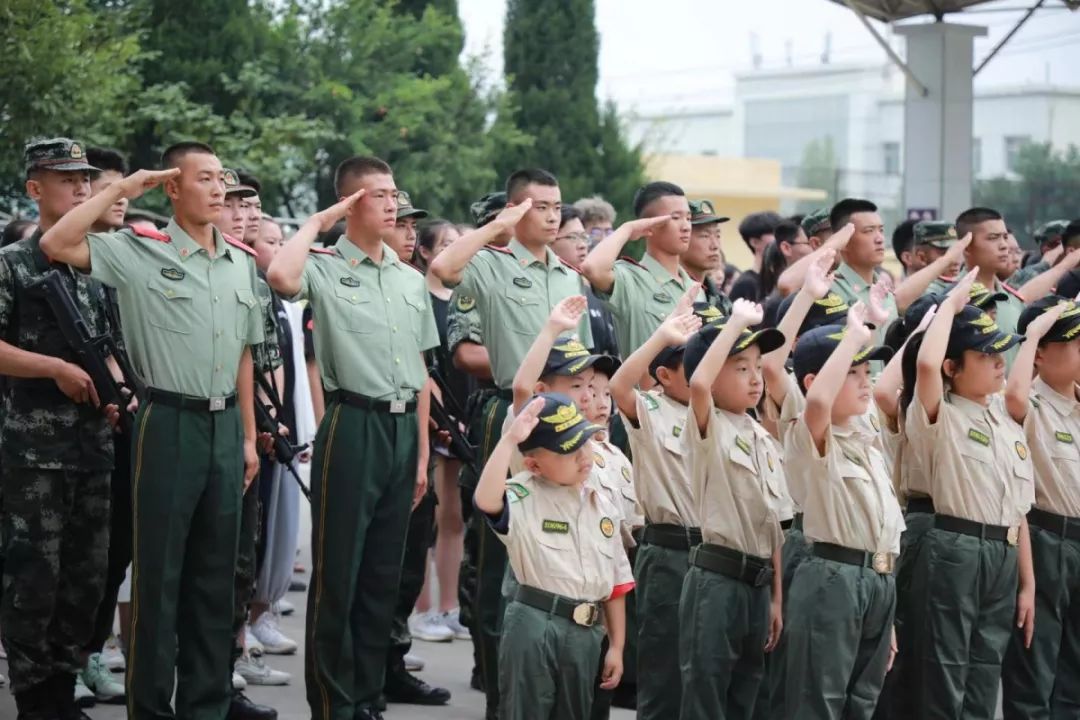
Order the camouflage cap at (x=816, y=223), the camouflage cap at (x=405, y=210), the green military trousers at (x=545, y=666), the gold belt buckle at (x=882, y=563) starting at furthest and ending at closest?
the camouflage cap at (x=816, y=223)
the camouflage cap at (x=405, y=210)
the gold belt buckle at (x=882, y=563)
the green military trousers at (x=545, y=666)

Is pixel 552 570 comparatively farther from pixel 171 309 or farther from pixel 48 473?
pixel 48 473

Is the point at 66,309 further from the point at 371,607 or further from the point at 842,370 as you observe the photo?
the point at 842,370

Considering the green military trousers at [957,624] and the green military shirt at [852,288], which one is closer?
the green military trousers at [957,624]

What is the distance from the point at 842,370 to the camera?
18.0 ft

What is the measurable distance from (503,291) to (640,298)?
670 mm

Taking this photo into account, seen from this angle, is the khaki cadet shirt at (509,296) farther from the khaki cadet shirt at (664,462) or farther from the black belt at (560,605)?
the black belt at (560,605)

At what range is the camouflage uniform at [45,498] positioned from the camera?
6152mm

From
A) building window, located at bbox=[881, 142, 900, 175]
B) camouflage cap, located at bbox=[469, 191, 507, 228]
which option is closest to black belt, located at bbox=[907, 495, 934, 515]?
camouflage cap, located at bbox=[469, 191, 507, 228]

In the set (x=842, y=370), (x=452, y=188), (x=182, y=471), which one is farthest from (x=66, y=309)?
(x=452, y=188)

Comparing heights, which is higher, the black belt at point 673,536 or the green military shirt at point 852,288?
the green military shirt at point 852,288

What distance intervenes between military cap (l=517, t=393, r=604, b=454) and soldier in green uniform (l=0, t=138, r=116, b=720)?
1.95m

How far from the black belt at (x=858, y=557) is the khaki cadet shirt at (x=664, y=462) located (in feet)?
1.85

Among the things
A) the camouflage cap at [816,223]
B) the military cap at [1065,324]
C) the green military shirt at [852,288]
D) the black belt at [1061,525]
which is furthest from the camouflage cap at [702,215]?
the black belt at [1061,525]

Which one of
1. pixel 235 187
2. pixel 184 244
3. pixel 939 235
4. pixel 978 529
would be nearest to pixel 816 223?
pixel 939 235
